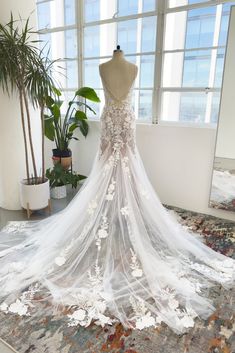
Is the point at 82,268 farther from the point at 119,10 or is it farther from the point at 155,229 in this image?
the point at 119,10

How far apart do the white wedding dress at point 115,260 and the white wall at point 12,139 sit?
851 mm

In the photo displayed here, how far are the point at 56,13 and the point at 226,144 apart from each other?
310 cm

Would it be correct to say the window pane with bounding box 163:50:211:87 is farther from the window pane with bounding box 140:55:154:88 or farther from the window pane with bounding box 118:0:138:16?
the window pane with bounding box 118:0:138:16

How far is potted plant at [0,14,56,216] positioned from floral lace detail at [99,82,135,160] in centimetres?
99

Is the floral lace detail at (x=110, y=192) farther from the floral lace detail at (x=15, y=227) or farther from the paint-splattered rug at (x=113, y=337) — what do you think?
the floral lace detail at (x=15, y=227)

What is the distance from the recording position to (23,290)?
173 centimetres

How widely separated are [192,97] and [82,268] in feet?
7.23

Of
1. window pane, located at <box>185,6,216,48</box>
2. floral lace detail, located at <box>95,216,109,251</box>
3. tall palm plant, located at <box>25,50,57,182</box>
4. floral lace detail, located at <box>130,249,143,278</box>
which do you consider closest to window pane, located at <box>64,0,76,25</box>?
tall palm plant, located at <box>25,50,57,182</box>

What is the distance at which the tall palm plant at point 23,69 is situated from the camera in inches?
96.4

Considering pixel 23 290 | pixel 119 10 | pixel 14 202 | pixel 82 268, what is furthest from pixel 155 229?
pixel 119 10

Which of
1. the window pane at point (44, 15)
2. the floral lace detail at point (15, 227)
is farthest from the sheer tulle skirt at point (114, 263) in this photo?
the window pane at point (44, 15)

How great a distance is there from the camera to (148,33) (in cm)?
301

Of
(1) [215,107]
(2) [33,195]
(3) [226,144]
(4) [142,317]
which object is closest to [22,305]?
(4) [142,317]

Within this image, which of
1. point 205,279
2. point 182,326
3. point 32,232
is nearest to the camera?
point 182,326
